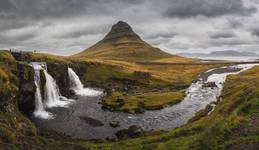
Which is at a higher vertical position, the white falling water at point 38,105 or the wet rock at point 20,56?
the wet rock at point 20,56

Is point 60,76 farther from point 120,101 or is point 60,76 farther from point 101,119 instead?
point 101,119

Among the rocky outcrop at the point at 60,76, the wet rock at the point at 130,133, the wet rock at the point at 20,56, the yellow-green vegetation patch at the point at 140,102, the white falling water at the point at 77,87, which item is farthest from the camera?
the wet rock at the point at 20,56

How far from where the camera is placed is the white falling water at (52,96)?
111m

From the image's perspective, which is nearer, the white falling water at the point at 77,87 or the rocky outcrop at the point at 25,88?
the rocky outcrop at the point at 25,88

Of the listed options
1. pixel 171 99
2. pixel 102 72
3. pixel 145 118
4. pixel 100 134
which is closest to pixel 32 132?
pixel 100 134

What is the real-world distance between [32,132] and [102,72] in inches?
4965

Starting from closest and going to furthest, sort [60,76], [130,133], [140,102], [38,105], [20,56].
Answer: [130,133] < [38,105] < [140,102] < [60,76] < [20,56]

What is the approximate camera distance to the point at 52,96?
11569cm

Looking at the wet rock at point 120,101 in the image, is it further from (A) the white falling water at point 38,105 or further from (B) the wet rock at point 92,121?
(A) the white falling water at point 38,105

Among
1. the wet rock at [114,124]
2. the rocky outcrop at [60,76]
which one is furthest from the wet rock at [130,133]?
the rocky outcrop at [60,76]

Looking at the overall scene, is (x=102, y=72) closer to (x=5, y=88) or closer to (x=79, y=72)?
(x=79, y=72)

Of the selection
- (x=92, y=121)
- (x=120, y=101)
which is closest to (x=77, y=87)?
(x=120, y=101)

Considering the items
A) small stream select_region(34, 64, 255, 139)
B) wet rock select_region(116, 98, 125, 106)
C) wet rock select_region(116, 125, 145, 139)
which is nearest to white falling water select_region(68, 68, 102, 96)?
small stream select_region(34, 64, 255, 139)

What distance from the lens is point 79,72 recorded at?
18050cm
